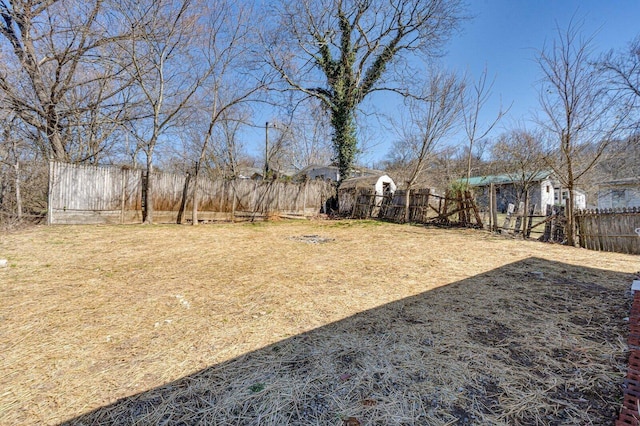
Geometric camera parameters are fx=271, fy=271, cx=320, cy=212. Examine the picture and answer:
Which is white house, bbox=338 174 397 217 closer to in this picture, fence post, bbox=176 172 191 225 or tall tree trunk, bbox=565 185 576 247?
tall tree trunk, bbox=565 185 576 247

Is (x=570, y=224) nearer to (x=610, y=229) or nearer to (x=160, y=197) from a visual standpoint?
(x=610, y=229)

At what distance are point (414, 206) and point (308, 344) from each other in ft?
30.5

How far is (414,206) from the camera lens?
10320 mm

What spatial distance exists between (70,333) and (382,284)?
2812 mm

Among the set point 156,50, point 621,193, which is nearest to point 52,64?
point 156,50

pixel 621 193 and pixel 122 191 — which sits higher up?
pixel 621 193

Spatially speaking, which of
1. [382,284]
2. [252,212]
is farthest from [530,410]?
[252,212]

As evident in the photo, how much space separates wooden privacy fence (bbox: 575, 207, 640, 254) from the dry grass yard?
2.26 metres

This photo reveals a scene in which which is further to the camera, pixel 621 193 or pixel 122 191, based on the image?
pixel 621 193

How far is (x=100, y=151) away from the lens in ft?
31.3

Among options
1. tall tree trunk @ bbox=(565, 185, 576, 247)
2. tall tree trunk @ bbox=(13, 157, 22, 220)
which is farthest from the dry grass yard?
tall tree trunk @ bbox=(13, 157, 22, 220)

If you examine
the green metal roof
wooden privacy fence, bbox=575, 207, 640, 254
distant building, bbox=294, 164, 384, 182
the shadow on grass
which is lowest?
the shadow on grass

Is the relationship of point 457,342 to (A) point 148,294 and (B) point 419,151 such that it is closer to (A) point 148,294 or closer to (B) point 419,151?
(A) point 148,294

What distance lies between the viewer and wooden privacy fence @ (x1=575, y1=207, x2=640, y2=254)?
17.7 feet
